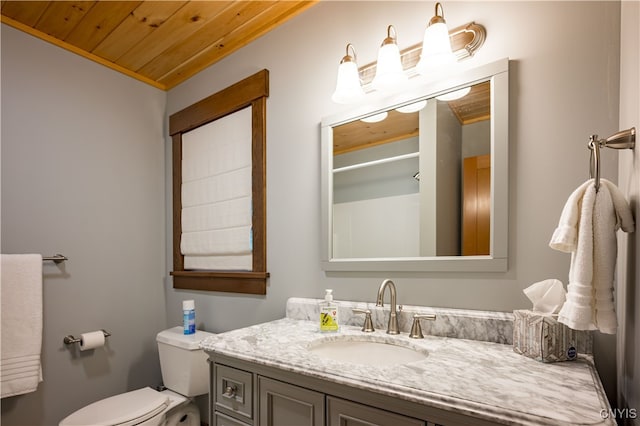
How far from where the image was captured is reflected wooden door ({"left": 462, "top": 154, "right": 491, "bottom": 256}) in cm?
117

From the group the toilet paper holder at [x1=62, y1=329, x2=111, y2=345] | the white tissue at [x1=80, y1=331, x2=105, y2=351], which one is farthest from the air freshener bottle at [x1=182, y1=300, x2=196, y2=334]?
the toilet paper holder at [x1=62, y1=329, x2=111, y2=345]

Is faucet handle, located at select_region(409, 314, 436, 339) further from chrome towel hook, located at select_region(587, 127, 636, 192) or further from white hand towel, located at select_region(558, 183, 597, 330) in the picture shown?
chrome towel hook, located at select_region(587, 127, 636, 192)

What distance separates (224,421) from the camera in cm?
119

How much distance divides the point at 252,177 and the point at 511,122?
1262mm

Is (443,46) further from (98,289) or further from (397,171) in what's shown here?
(98,289)

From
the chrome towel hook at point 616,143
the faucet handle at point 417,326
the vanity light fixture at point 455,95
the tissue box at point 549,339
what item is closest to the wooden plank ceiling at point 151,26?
the vanity light fixture at point 455,95

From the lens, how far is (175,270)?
236cm

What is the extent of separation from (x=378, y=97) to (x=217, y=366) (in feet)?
3.98

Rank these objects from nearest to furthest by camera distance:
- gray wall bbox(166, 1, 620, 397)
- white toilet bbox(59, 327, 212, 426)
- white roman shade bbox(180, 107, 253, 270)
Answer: gray wall bbox(166, 1, 620, 397) → white toilet bbox(59, 327, 212, 426) → white roman shade bbox(180, 107, 253, 270)

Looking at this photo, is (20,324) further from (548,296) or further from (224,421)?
(548,296)

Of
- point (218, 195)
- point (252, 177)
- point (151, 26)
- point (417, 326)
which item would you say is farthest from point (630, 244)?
point (151, 26)

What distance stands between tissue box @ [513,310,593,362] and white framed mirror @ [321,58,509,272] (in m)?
0.22

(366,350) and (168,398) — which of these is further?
(168,398)

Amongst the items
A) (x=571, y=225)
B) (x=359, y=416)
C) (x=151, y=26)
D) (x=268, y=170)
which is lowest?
(x=359, y=416)
